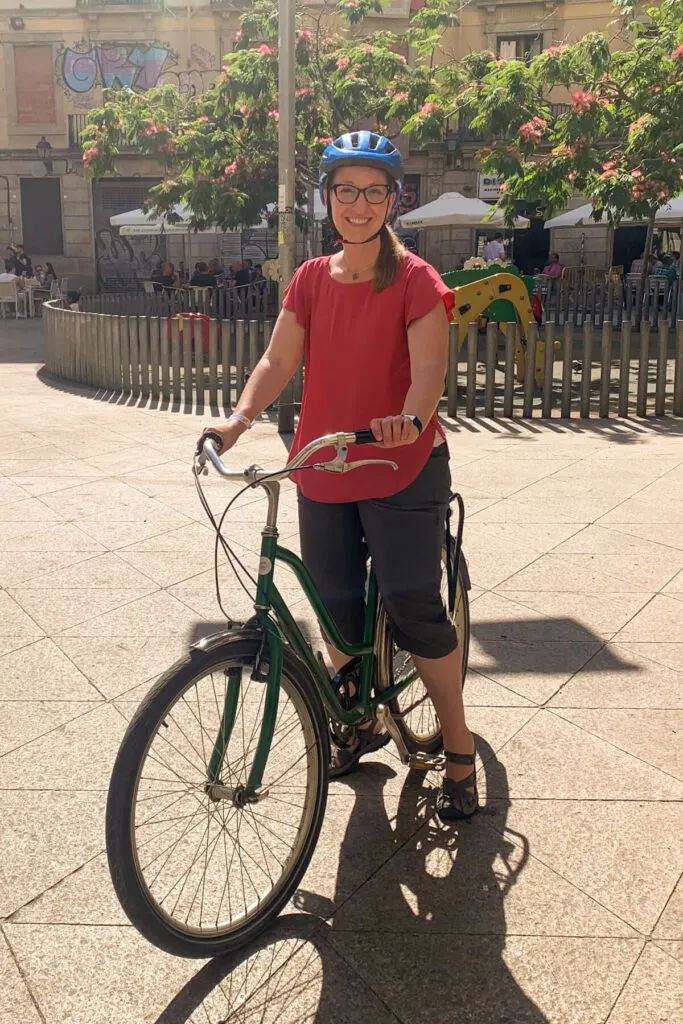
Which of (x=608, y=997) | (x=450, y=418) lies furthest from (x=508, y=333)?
(x=608, y=997)

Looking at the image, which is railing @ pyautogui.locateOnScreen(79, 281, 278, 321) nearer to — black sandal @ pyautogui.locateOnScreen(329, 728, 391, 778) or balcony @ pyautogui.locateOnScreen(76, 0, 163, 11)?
black sandal @ pyautogui.locateOnScreen(329, 728, 391, 778)

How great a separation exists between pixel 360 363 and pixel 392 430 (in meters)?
0.46

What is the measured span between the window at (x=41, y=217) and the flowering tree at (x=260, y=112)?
15387mm

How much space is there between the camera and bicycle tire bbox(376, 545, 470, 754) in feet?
9.92

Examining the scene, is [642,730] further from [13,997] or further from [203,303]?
[203,303]

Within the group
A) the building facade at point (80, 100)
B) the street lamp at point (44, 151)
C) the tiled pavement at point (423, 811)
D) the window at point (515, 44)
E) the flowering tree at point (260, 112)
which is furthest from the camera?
the building facade at point (80, 100)

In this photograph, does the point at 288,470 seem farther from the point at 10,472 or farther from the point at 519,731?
the point at 10,472

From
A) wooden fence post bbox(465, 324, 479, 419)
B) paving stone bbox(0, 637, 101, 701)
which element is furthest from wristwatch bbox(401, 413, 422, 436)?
wooden fence post bbox(465, 324, 479, 419)

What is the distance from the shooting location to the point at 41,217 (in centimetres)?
3077

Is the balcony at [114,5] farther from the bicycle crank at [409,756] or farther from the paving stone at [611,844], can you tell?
the paving stone at [611,844]

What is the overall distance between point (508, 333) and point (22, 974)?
860 centimetres

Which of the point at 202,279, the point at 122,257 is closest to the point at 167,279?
the point at 202,279

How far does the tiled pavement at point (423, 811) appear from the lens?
92.8 inches

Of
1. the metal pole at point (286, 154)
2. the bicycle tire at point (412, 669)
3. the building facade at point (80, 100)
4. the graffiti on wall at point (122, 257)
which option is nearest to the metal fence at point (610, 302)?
the building facade at point (80, 100)
